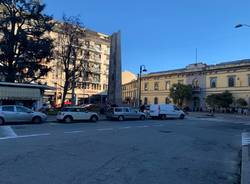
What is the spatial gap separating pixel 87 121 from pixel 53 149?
17.1 metres

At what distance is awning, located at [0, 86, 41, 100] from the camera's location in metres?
29.6

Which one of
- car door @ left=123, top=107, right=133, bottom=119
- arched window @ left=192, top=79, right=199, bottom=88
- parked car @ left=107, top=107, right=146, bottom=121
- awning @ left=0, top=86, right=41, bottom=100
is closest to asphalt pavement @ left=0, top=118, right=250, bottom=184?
parked car @ left=107, top=107, right=146, bottom=121

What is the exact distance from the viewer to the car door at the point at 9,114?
2264cm

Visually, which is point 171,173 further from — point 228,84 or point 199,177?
point 228,84

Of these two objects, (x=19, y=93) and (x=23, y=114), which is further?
(x=19, y=93)

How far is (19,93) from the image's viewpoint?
3044cm

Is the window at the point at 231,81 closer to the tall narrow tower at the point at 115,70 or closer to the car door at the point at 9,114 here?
the tall narrow tower at the point at 115,70

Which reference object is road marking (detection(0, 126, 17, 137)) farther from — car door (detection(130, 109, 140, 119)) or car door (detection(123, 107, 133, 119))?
car door (detection(130, 109, 140, 119))

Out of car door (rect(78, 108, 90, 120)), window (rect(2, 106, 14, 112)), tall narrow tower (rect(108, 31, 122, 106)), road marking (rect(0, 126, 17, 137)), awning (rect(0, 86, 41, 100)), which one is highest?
tall narrow tower (rect(108, 31, 122, 106))

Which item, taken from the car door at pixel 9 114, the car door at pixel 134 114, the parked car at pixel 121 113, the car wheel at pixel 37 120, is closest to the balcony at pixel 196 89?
the car door at pixel 134 114

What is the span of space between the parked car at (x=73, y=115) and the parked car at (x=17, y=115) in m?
1.92

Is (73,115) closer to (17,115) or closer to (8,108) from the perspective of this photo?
(17,115)

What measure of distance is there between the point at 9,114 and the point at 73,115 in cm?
560

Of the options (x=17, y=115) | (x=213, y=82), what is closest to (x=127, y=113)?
(x=17, y=115)
